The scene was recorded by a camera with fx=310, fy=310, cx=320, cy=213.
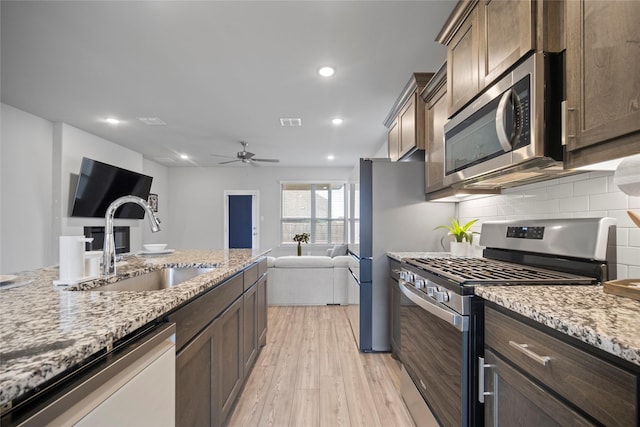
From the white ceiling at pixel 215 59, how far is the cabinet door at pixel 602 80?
3.72 feet

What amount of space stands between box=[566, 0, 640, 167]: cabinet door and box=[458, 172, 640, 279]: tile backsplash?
1.32ft

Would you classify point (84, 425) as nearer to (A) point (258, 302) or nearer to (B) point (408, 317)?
(B) point (408, 317)

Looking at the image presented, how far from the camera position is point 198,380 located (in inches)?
51.0

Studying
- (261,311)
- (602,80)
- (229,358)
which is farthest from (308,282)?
(602,80)

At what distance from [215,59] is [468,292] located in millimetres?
2561

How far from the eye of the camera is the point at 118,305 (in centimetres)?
93

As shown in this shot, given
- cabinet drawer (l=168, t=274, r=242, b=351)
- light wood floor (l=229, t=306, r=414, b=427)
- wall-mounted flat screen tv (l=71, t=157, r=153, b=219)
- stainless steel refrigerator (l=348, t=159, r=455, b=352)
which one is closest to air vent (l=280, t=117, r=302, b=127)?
stainless steel refrigerator (l=348, t=159, r=455, b=352)

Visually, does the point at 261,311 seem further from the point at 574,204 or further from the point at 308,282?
the point at 574,204

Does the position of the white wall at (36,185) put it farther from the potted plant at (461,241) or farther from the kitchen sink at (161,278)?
the potted plant at (461,241)

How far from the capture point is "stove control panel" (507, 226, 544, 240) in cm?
164

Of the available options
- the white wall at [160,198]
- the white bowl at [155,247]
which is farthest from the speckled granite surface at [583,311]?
the white wall at [160,198]

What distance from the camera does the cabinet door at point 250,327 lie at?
2.16 meters

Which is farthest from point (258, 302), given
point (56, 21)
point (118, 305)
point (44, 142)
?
point (44, 142)

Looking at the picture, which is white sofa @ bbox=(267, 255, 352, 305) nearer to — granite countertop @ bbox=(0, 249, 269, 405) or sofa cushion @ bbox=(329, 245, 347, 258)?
sofa cushion @ bbox=(329, 245, 347, 258)
